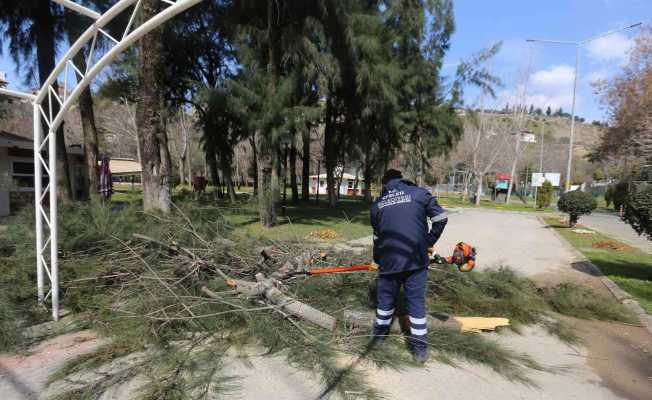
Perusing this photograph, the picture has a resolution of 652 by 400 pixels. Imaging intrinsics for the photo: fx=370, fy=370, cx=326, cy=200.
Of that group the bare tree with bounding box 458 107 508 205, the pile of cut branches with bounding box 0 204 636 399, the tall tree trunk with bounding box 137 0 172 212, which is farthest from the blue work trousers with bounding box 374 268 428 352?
the bare tree with bounding box 458 107 508 205

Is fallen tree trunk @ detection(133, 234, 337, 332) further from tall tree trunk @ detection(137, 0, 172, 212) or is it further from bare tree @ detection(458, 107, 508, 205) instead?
bare tree @ detection(458, 107, 508, 205)

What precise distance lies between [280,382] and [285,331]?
66 centimetres

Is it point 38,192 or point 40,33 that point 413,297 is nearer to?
point 38,192

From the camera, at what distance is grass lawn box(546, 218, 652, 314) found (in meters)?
6.37

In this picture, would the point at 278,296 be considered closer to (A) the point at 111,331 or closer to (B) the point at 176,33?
(A) the point at 111,331

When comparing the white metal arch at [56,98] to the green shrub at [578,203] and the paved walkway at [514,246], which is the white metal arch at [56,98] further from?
the green shrub at [578,203]

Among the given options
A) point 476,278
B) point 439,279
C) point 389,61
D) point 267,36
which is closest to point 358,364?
point 439,279

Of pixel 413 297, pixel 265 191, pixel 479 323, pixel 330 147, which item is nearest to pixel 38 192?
pixel 413 297

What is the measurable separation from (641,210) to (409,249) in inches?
211

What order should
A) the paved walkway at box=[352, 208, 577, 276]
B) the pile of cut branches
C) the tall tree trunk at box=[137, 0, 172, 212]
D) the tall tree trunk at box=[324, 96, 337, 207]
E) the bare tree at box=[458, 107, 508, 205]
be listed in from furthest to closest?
the bare tree at box=[458, 107, 508, 205] → the tall tree trunk at box=[324, 96, 337, 207] → the tall tree trunk at box=[137, 0, 172, 212] → the paved walkway at box=[352, 208, 577, 276] → the pile of cut branches

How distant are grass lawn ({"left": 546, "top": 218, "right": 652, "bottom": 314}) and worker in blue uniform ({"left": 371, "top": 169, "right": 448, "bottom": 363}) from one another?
4072mm

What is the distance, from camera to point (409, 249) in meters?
3.47

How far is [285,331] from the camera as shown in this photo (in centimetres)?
384

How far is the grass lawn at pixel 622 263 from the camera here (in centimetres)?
637
